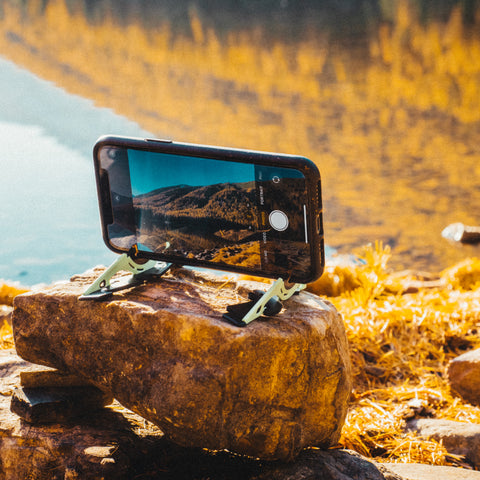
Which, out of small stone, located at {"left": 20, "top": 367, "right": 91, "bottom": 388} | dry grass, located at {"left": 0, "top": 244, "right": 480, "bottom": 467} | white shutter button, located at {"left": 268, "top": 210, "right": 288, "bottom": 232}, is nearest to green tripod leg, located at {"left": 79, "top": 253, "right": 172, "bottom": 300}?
small stone, located at {"left": 20, "top": 367, "right": 91, "bottom": 388}

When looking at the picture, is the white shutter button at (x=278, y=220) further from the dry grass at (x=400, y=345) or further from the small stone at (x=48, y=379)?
the dry grass at (x=400, y=345)

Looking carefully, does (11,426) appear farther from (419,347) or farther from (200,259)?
(419,347)

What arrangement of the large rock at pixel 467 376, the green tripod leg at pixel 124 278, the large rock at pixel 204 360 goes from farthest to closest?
the large rock at pixel 467 376
the green tripod leg at pixel 124 278
the large rock at pixel 204 360

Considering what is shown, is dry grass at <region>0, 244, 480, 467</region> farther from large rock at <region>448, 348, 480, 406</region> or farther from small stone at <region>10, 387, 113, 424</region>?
small stone at <region>10, 387, 113, 424</region>

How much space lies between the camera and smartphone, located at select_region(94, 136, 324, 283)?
1116mm

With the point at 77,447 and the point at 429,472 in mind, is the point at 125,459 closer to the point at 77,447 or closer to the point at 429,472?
the point at 77,447

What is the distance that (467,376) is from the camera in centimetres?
180

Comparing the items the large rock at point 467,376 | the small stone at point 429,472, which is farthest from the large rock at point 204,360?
the large rock at point 467,376

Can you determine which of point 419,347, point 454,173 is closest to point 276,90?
point 454,173

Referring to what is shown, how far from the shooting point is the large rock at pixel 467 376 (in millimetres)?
1790

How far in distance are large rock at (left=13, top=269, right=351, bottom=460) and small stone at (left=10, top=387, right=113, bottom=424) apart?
8 cm

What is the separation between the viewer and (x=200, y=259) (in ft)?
4.09

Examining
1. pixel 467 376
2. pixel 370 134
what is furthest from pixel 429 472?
pixel 370 134

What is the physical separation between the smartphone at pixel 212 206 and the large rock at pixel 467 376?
90 cm
